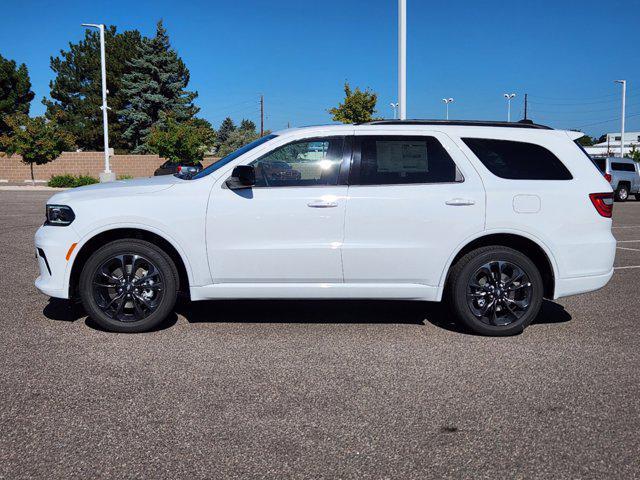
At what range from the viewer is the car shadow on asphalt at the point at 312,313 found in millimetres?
6043

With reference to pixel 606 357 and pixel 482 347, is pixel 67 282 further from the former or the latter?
pixel 606 357

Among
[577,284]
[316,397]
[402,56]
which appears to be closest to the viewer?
[316,397]

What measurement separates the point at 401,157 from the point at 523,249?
1416 millimetres

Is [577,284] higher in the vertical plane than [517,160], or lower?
lower

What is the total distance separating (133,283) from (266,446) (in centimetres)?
261

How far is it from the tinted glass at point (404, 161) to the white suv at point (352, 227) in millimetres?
10

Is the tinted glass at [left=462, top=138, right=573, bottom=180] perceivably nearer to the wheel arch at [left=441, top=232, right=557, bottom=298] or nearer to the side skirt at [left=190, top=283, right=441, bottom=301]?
the wheel arch at [left=441, top=232, right=557, bottom=298]

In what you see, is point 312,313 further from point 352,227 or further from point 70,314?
point 70,314

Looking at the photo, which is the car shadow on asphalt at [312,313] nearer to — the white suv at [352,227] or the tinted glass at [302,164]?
the white suv at [352,227]

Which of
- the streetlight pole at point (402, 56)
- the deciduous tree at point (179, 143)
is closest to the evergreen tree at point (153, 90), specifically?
the deciduous tree at point (179, 143)

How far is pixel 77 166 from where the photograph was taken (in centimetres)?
4525

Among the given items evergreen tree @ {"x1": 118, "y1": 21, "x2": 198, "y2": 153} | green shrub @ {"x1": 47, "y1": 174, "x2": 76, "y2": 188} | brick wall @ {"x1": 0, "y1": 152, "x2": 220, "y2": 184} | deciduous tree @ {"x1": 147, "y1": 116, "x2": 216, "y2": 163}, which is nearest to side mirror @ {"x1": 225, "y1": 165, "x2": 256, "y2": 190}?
green shrub @ {"x1": 47, "y1": 174, "x2": 76, "y2": 188}

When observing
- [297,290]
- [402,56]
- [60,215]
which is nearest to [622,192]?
[402,56]

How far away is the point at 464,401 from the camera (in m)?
4.00
